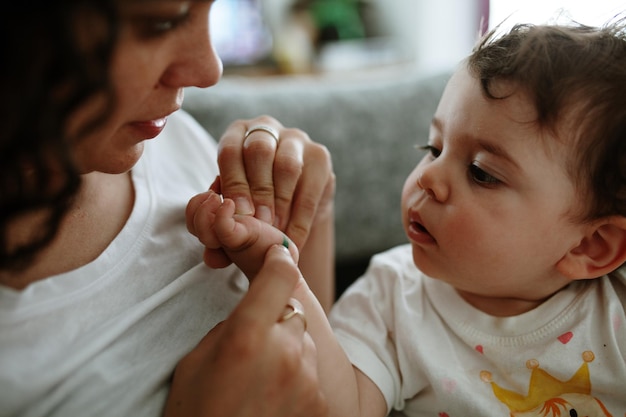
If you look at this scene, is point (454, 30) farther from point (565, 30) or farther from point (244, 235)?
point (244, 235)

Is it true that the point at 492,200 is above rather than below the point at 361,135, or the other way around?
above

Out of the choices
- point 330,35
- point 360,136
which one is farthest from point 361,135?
point 330,35

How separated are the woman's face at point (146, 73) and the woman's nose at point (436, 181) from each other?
1.22ft

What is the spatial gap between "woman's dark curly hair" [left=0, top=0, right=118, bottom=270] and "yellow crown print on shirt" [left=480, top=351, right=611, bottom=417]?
2.42ft

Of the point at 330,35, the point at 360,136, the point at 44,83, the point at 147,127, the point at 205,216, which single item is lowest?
the point at 330,35

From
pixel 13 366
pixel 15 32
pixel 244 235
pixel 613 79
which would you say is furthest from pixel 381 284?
pixel 15 32

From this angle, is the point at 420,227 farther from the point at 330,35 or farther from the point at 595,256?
the point at 330,35

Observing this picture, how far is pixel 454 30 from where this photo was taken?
405 centimetres

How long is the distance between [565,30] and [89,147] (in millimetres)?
716

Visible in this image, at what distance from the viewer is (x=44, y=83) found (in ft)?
2.08

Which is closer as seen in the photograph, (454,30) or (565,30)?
(565,30)

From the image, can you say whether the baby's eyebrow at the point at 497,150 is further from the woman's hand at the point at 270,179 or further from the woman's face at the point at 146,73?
the woman's face at the point at 146,73

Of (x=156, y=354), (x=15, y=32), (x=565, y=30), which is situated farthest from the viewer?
(x=565, y=30)

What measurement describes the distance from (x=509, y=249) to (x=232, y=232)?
44cm
